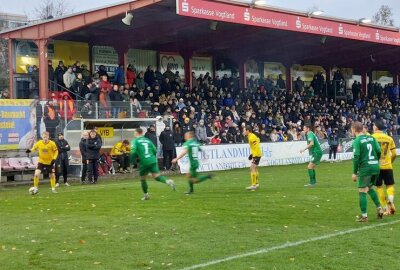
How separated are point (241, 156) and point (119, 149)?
598cm

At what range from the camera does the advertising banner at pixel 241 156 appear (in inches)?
1074

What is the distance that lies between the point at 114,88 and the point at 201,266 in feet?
67.1

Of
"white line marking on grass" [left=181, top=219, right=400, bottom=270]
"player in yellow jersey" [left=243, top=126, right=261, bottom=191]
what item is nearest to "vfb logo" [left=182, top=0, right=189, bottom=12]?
"player in yellow jersey" [left=243, top=126, right=261, bottom=191]

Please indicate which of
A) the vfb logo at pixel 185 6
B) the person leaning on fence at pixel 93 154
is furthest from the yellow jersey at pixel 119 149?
the vfb logo at pixel 185 6

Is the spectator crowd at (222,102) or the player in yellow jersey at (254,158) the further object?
the spectator crowd at (222,102)

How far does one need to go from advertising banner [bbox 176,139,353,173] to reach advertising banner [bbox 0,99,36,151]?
20.2 ft

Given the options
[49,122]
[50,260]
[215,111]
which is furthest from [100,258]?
[215,111]

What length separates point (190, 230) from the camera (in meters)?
10.9

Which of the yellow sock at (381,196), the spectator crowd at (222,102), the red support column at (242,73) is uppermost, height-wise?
the red support column at (242,73)

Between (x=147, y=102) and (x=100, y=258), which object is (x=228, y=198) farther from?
(x=147, y=102)

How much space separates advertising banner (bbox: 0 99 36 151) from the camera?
2473 centimetres

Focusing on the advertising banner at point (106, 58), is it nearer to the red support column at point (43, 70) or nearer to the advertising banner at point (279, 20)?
the red support column at point (43, 70)

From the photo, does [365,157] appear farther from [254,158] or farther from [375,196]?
[254,158]

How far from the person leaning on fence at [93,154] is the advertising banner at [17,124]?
11.8 feet
